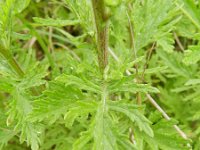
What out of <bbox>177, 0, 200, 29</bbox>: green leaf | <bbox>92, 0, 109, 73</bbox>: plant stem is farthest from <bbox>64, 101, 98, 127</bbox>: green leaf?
<bbox>177, 0, 200, 29</bbox>: green leaf

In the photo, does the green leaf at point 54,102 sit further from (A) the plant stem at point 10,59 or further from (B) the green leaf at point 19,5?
(B) the green leaf at point 19,5

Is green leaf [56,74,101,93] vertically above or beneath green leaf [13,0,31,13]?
beneath

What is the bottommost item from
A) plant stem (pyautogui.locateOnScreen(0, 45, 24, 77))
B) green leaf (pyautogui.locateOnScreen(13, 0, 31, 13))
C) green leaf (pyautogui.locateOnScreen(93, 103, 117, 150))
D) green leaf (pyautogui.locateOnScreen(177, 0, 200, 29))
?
green leaf (pyautogui.locateOnScreen(93, 103, 117, 150))

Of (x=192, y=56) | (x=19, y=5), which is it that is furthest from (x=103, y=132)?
(x=19, y=5)

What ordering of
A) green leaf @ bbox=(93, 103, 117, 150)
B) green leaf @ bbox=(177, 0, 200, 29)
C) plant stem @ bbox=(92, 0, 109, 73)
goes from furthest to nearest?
green leaf @ bbox=(177, 0, 200, 29) < green leaf @ bbox=(93, 103, 117, 150) < plant stem @ bbox=(92, 0, 109, 73)

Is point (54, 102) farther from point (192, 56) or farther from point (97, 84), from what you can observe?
point (192, 56)

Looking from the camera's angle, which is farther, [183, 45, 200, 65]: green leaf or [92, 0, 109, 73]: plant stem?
[183, 45, 200, 65]: green leaf

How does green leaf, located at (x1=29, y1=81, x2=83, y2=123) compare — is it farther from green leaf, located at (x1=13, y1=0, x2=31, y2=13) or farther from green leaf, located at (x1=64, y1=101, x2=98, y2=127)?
green leaf, located at (x1=13, y1=0, x2=31, y2=13)

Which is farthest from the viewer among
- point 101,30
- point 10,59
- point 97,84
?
point 10,59
